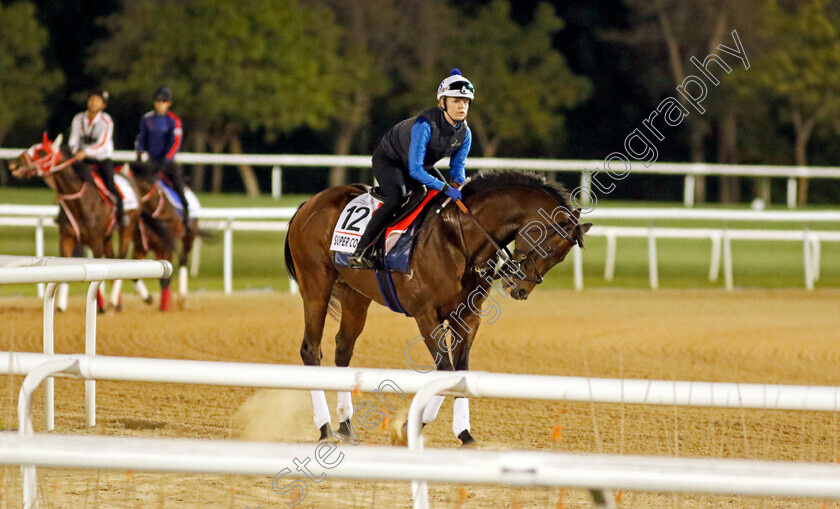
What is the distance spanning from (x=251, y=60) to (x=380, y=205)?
25.0 meters

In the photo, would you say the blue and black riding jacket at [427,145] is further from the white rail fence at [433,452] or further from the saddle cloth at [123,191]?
the saddle cloth at [123,191]

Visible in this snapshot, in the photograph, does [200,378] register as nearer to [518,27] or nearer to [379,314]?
[379,314]

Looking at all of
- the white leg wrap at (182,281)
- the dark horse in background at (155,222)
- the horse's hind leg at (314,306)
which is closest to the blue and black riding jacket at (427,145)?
the horse's hind leg at (314,306)

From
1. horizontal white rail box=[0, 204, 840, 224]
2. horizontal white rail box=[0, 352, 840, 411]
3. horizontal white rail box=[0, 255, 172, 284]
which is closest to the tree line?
horizontal white rail box=[0, 204, 840, 224]

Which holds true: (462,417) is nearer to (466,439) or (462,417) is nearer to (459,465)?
(466,439)

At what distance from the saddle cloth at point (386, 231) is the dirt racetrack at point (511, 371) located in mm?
975

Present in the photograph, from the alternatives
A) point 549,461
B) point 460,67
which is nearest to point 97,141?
point 549,461

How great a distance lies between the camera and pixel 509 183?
5.70m

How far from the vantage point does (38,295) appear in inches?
491

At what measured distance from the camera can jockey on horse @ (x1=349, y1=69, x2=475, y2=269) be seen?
5625 mm

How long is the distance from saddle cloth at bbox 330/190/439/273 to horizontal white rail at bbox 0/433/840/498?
3.29m

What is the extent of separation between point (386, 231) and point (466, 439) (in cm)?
119

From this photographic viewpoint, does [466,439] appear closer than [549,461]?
No

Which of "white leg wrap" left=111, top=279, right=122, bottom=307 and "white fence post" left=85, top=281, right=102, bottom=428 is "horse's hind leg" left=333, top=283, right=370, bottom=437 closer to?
"white fence post" left=85, top=281, right=102, bottom=428
